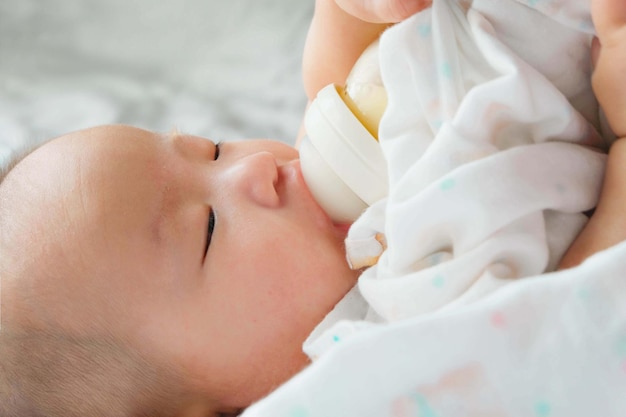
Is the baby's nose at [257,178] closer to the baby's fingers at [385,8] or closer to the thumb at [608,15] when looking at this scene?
the baby's fingers at [385,8]

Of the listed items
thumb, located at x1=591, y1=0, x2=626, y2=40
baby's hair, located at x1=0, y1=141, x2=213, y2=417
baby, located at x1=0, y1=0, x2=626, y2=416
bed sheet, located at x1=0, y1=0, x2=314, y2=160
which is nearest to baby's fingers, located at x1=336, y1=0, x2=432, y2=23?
baby, located at x1=0, y1=0, x2=626, y2=416

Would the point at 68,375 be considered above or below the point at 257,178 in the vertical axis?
below

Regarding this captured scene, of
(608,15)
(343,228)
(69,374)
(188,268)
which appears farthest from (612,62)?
(69,374)

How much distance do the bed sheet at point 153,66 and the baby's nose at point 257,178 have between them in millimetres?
522

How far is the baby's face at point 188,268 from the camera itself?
76 cm

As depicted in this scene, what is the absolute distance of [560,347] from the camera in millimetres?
523

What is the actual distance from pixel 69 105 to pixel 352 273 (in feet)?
2.84

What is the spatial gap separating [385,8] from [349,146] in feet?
0.45

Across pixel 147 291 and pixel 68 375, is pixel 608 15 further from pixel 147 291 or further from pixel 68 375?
pixel 68 375

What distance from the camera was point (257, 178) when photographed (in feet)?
2.66

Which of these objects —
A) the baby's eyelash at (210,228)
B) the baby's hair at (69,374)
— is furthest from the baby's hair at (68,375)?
the baby's eyelash at (210,228)

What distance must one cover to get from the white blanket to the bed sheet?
0.67 metres

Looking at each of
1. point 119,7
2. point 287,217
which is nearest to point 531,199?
point 287,217

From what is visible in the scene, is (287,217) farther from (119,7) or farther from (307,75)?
(119,7)
